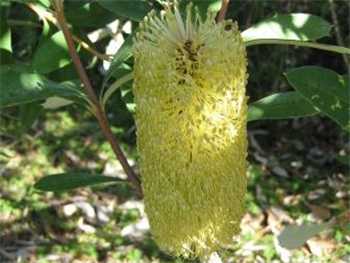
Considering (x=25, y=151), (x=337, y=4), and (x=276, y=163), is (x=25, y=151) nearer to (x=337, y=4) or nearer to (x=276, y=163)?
(x=276, y=163)

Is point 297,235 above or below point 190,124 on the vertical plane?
below

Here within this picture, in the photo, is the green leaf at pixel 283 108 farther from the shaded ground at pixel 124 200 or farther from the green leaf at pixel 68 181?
the shaded ground at pixel 124 200

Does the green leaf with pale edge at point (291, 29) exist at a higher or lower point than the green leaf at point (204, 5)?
lower

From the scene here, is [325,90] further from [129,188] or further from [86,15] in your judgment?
[129,188]

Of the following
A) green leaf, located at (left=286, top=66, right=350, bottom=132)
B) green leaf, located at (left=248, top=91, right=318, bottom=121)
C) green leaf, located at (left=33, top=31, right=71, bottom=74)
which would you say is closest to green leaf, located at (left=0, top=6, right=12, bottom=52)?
green leaf, located at (left=33, top=31, right=71, bottom=74)

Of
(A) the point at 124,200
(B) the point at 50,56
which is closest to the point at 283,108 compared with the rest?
(B) the point at 50,56

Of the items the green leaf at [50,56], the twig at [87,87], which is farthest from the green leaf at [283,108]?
the green leaf at [50,56]
